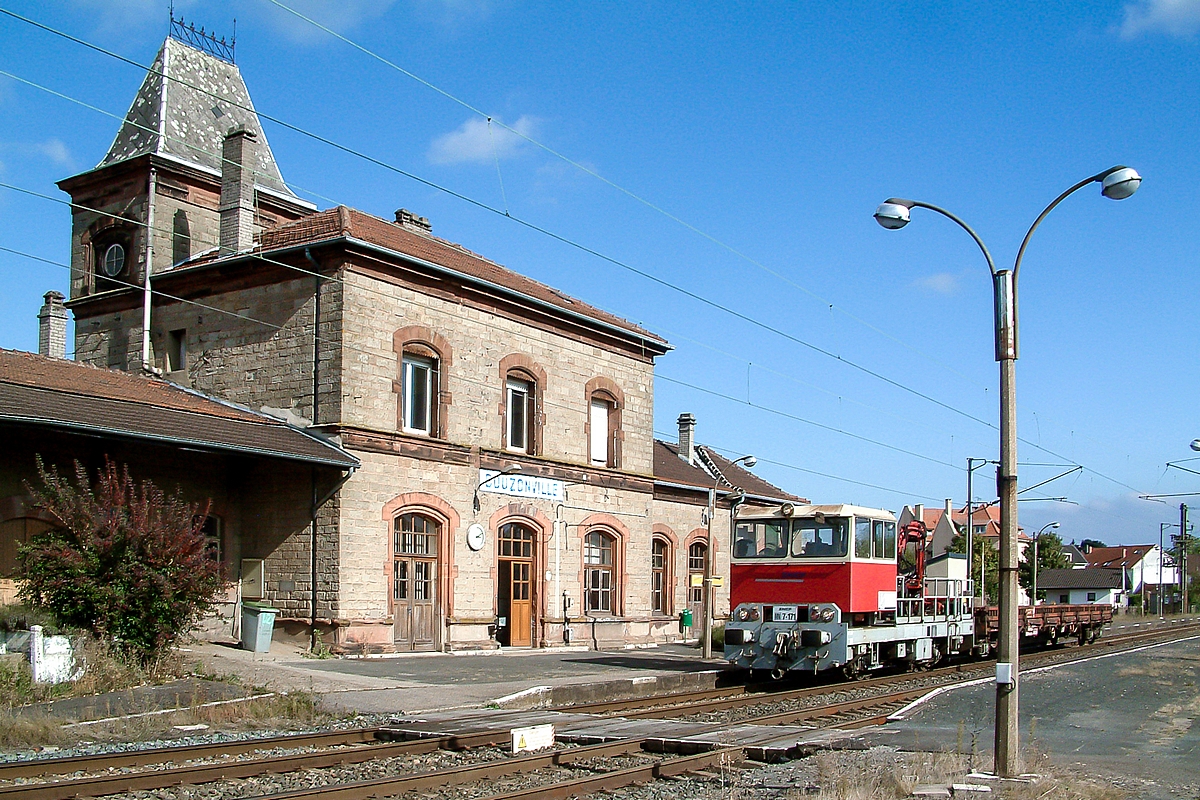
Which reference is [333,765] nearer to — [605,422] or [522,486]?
[522,486]

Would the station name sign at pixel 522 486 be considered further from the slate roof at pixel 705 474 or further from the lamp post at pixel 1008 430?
the lamp post at pixel 1008 430

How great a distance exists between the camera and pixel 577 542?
26.9 m

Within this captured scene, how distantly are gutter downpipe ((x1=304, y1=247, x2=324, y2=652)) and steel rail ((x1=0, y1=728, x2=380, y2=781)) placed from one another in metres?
9.51

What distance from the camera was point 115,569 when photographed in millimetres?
14977

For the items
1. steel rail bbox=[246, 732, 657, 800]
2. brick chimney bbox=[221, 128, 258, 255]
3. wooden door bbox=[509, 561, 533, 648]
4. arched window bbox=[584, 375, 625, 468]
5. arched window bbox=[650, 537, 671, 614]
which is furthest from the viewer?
arched window bbox=[650, 537, 671, 614]

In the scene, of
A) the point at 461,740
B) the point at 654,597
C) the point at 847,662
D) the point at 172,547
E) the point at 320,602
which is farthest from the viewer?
the point at 654,597

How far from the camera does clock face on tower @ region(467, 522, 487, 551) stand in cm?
2400

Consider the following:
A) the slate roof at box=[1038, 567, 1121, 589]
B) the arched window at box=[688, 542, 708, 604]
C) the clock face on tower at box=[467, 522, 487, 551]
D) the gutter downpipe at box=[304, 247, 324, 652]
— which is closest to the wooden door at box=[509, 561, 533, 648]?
the clock face on tower at box=[467, 522, 487, 551]

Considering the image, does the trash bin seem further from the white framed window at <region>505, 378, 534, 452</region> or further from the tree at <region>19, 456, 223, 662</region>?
the white framed window at <region>505, 378, 534, 452</region>

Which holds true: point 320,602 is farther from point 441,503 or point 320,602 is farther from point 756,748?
point 756,748

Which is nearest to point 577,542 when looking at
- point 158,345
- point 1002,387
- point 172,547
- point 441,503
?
point 441,503

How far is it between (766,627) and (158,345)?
48.1 feet

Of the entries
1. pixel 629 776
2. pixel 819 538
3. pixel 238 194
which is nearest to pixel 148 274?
pixel 238 194

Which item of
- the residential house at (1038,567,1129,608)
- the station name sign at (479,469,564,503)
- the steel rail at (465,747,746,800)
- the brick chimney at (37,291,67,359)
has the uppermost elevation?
the brick chimney at (37,291,67,359)
